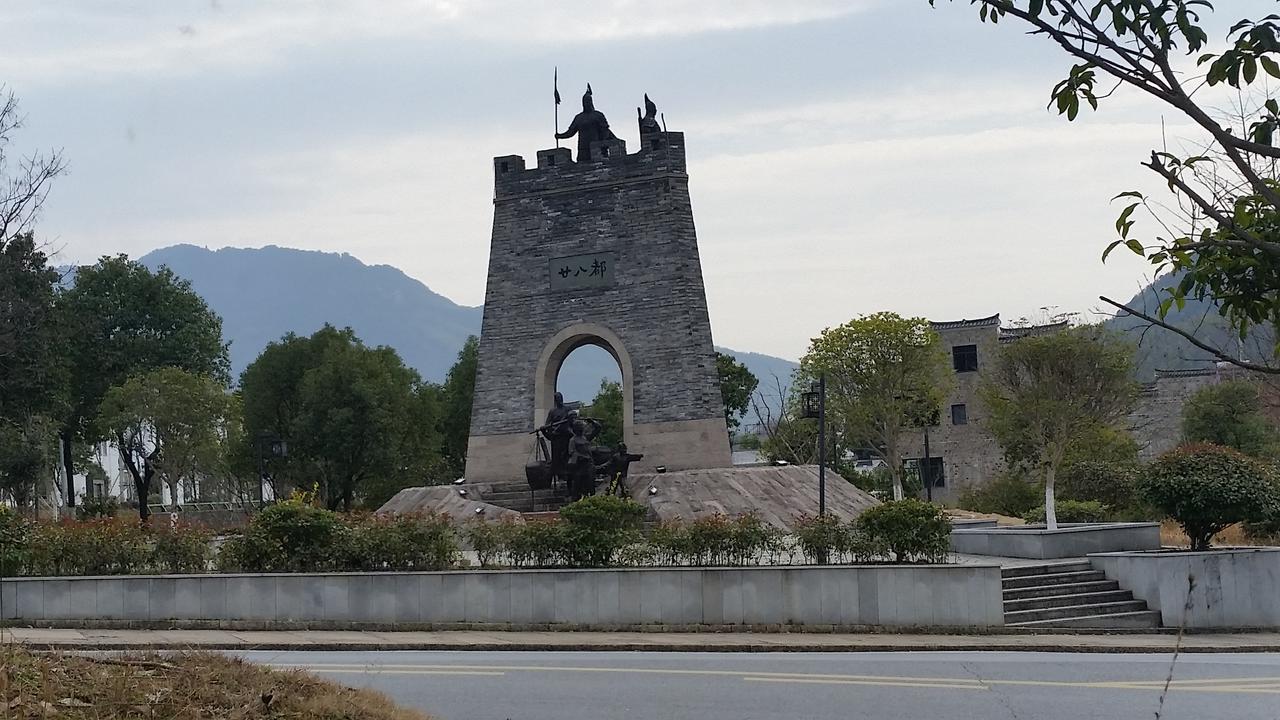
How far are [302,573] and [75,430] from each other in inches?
1705

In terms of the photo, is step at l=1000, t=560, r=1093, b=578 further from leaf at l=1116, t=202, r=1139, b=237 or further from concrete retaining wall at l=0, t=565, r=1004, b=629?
leaf at l=1116, t=202, r=1139, b=237

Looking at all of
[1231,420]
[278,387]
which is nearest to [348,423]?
[278,387]

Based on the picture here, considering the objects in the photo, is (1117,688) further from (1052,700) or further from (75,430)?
(75,430)

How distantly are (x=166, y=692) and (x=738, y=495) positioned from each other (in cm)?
2268

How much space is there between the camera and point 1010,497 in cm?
4184

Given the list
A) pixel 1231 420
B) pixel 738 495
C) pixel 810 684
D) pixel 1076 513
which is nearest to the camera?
pixel 810 684

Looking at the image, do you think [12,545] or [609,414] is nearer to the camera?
[12,545]

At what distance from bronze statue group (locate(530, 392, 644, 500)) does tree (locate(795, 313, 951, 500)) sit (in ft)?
30.8

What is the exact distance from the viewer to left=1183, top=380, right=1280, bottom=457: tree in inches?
1688

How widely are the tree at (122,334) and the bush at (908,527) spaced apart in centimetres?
4279

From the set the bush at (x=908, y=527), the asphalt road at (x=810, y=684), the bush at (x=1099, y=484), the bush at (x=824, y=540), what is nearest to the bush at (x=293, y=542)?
the asphalt road at (x=810, y=684)

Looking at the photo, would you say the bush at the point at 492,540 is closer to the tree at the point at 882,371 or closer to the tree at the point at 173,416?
the tree at the point at 882,371

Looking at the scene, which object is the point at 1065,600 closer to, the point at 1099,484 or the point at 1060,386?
the point at 1060,386

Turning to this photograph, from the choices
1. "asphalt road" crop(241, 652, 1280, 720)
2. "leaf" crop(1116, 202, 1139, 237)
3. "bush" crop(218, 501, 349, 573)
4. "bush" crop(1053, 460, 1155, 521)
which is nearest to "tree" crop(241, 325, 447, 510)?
"bush" crop(1053, 460, 1155, 521)
